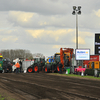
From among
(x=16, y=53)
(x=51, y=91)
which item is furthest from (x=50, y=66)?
(x=16, y=53)

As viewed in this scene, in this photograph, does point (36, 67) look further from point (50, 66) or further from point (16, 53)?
point (16, 53)

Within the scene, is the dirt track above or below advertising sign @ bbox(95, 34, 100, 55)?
below

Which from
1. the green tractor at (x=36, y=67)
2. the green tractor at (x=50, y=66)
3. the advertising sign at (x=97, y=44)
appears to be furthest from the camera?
the green tractor at (x=36, y=67)

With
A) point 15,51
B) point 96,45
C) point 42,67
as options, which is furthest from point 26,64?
point 15,51

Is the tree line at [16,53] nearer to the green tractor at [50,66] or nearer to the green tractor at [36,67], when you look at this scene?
the green tractor at [36,67]

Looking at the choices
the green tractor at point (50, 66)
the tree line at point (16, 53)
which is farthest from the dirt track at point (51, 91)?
the tree line at point (16, 53)

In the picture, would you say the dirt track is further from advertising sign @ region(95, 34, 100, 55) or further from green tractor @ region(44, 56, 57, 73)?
green tractor @ region(44, 56, 57, 73)

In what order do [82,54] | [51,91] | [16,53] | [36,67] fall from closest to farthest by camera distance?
[51,91] → [82,54] → [36,67] → [16,53]

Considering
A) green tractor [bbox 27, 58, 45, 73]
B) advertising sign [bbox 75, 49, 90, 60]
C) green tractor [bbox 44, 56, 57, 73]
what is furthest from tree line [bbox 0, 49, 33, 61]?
advertising sign [bbox 75, 49, 90, 60]

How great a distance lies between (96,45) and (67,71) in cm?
567

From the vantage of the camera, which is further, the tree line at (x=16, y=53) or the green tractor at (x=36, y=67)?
the tree line at (x=16, y=53)

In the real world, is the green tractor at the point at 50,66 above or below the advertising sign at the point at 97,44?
below

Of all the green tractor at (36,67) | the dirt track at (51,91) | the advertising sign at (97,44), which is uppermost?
the advertising sign at (97,44)

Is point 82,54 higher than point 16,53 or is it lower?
lower
